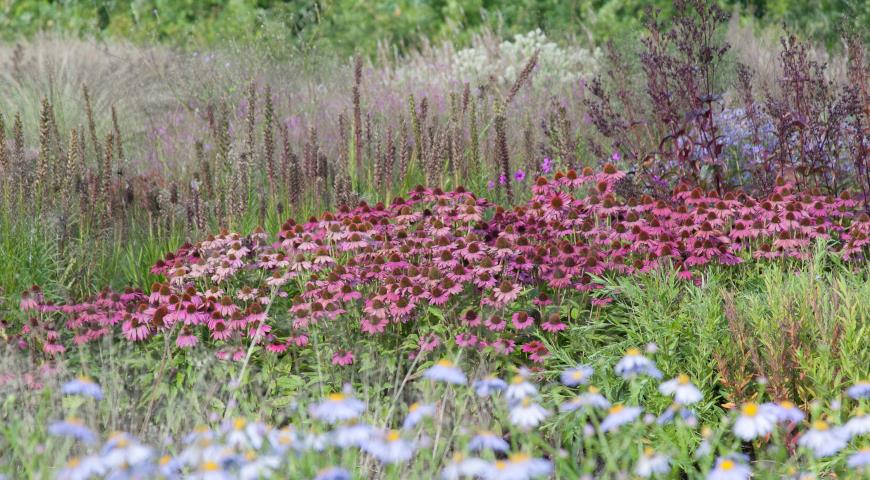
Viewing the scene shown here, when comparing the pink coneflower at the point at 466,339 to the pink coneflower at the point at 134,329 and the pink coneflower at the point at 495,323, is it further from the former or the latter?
Result: the pink coneflower at the point at 134,329

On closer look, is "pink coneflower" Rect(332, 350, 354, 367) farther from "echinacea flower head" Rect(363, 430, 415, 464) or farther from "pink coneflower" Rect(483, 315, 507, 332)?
"echinacea flower head" Rect(363, 430, 415, 464)

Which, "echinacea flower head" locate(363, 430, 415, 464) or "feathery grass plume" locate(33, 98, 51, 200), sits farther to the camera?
"feathery grass plume" locate(33, 98, 51, 200)

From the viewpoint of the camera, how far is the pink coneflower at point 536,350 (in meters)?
3.68

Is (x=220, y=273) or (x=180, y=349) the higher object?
(x=220, y=273)

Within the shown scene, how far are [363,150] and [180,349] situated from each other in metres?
2.78

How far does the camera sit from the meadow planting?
8.02 feet

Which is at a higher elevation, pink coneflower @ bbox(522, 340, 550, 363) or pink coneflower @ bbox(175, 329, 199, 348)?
pink coneflower @ bbox(175, 329, 199, 348)

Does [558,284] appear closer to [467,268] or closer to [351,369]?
[467,268]

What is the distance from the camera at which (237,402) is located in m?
3.86

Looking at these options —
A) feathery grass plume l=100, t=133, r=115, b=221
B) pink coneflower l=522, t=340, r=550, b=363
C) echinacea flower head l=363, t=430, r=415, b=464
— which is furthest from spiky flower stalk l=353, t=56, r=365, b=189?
echinacea flower head l=363, t=430, r=415, b=464

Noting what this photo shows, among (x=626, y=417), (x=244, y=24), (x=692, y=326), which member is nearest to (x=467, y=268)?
(x=692, y=326)

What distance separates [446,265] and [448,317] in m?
0.23

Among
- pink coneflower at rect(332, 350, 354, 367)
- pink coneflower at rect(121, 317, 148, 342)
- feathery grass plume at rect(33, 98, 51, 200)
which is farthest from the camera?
feathery grass plume at rect(33, 98, 51, 200)

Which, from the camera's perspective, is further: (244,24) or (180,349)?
(244,24)
